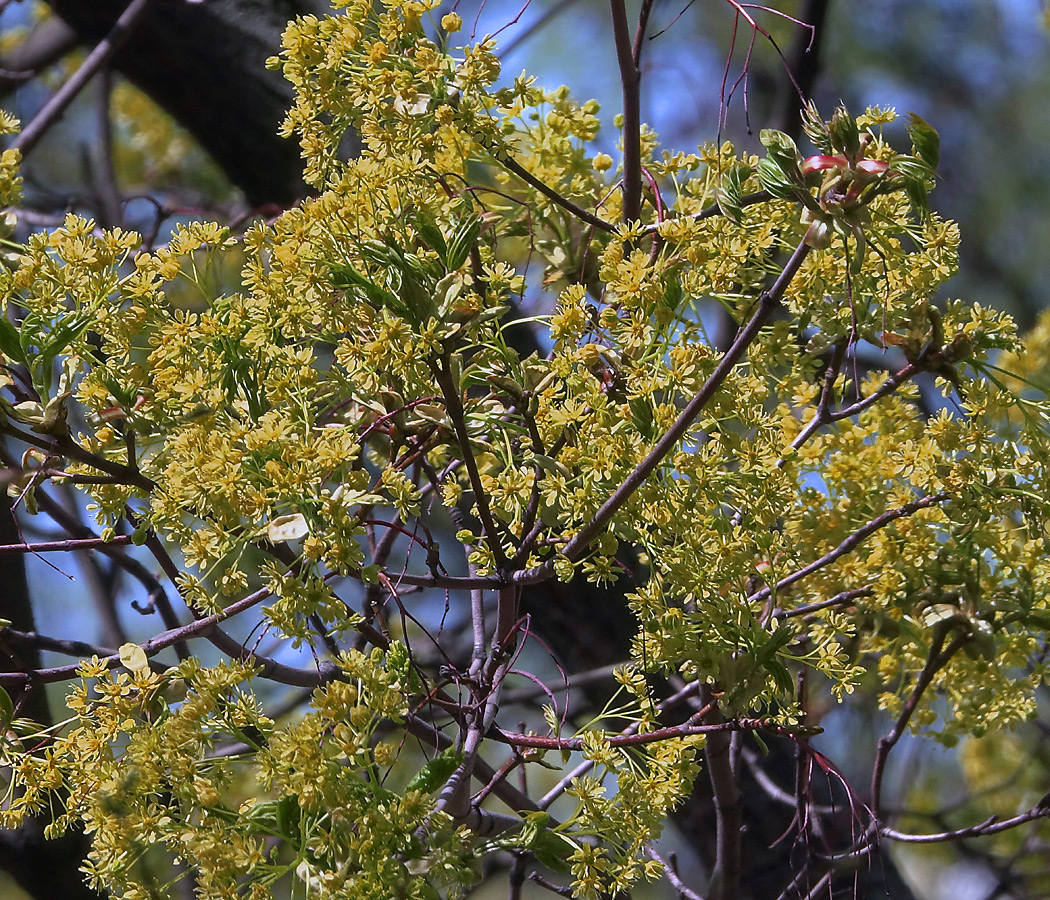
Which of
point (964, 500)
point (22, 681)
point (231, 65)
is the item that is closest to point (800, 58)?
point (964, 500)

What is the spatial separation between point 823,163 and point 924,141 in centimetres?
8

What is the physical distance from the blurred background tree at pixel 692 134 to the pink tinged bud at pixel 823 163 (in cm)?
32

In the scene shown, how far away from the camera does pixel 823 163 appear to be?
0.54m

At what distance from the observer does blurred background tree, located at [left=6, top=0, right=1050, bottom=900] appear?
4.84 ft

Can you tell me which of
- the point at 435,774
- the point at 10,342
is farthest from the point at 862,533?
the point at 10,342

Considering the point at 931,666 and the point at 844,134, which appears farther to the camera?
the point at 931,666

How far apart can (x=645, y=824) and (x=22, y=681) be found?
1.63 feet

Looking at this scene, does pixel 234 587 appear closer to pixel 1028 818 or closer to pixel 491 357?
pixel 491 357

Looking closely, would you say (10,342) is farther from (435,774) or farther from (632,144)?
(632,144)

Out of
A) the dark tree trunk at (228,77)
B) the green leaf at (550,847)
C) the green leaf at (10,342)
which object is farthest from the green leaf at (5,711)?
the dark tree trunk at (228,77)

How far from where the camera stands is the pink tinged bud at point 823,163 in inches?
21.2

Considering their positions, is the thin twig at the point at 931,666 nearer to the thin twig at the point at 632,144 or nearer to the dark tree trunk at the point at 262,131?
the thin twig at the point at 632,144

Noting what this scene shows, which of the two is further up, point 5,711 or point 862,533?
point 862,533

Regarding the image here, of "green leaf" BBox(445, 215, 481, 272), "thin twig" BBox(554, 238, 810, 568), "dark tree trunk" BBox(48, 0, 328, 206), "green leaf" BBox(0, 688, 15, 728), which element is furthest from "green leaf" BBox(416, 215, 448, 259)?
"dark tree trunk" BBox(48, 0, 328, 206)
